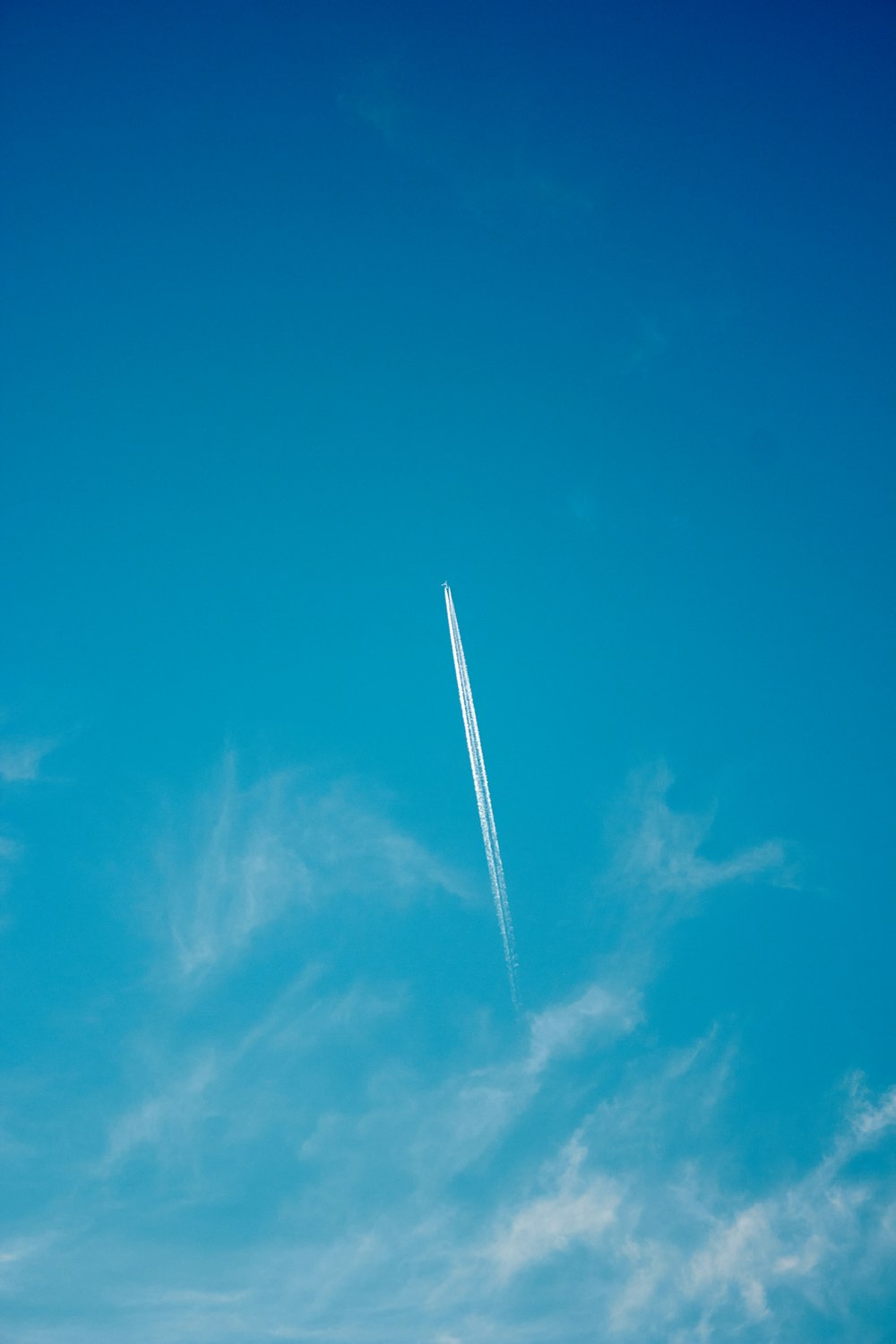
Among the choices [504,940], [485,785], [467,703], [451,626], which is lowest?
[504,940]

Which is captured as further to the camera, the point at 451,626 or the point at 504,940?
the point at 451,626

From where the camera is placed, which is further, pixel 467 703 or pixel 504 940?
pixel 467 703

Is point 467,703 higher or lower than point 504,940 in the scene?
higher

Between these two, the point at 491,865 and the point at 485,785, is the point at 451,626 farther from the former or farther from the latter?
the point at 491,865

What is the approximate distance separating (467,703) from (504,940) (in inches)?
726

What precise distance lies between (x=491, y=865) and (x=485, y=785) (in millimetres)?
6114

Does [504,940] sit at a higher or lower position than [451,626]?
lower

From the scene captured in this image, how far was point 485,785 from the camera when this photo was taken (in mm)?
46031

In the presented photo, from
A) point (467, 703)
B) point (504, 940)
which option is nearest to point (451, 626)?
point (467, 703)

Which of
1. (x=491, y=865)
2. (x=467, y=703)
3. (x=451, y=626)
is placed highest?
(x=451, y=626)

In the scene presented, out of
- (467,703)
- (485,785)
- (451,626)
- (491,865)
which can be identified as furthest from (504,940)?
(451,626)

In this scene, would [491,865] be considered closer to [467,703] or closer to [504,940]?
[504,940]

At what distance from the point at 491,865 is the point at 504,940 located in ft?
18.0

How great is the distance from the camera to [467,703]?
47.5m
